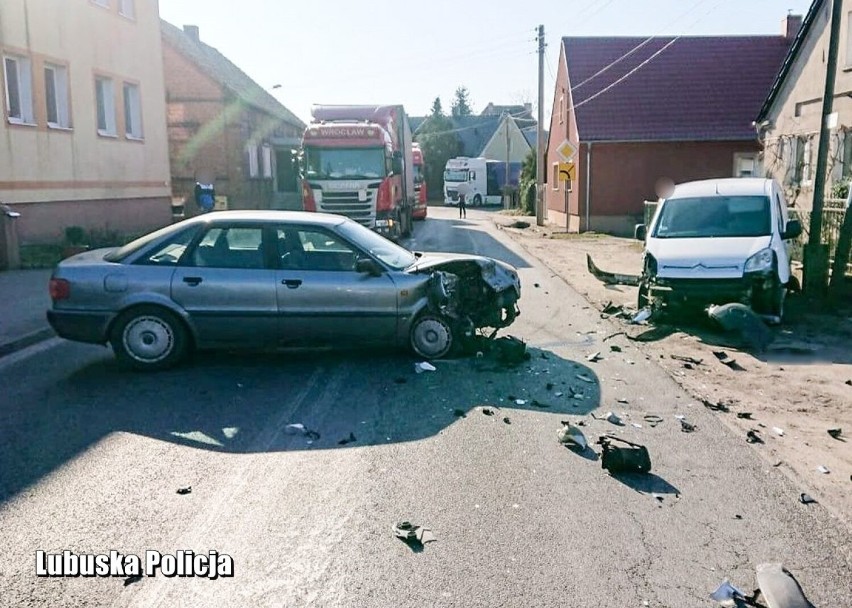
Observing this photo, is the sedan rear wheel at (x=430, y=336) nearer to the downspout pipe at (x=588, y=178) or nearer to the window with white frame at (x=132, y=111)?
the window with white frame at (x=132, y=111)

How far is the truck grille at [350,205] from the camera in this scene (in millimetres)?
22595

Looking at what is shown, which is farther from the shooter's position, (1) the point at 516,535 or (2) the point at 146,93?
(2) the point at 146,93

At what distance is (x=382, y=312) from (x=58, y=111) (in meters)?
16.3

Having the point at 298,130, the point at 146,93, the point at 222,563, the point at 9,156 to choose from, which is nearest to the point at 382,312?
the point at 222,563

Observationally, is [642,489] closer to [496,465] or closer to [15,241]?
[496,465]

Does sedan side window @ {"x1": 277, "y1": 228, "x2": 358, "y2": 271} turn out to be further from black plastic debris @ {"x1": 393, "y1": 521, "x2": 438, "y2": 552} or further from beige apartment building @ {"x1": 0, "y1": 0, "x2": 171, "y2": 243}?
beige apartment building @ {"x1": 0, "y1": 0, "x2": 171, "y2": 243}

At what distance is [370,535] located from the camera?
4.60m

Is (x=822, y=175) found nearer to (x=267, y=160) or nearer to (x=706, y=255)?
(x=706, y=255)

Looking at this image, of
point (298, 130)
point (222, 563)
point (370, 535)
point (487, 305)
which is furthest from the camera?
point (298, 130)

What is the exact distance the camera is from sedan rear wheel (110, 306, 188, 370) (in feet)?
27.6

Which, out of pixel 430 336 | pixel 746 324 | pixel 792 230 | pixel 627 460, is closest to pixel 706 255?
pixel 746 324

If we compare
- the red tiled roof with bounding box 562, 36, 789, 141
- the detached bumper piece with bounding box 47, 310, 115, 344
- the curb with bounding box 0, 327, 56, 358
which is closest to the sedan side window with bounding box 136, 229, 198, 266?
the detached bumper piece with bounding box 47, 310, 115, 344

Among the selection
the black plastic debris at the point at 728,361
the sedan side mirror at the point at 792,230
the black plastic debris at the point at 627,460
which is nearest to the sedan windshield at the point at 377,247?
the black plastic debris at the point at 728,361

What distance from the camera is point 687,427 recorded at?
6684 mm
